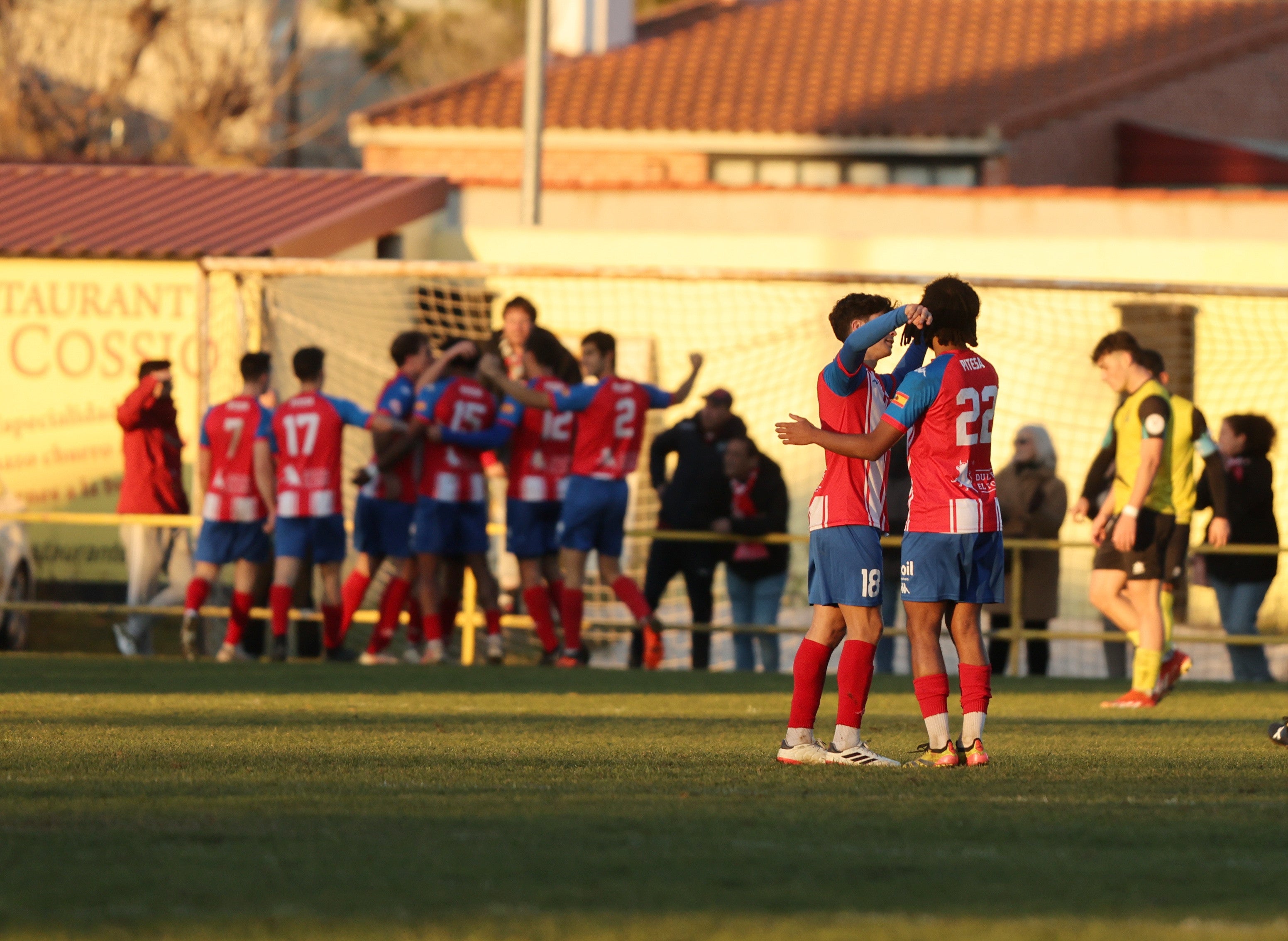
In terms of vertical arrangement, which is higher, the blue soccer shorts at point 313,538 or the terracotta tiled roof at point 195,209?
the terracotta tiled roof at point 195,209

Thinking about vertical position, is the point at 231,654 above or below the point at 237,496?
below

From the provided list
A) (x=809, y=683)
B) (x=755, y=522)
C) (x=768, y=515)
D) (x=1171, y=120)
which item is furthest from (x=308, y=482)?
(x=1171, y=120)

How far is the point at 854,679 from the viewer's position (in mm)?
6855

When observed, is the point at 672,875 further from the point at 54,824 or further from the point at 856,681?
the point at 856,681

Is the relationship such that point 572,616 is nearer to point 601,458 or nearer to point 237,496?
point 601,458

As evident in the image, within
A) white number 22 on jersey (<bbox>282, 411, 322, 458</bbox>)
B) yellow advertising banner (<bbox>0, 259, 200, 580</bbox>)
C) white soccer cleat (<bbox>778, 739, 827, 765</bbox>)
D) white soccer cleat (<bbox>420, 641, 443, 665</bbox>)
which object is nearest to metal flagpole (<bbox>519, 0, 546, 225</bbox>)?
yellow advertising banner (<bbox>0, 259, 200, 580</bbox>)

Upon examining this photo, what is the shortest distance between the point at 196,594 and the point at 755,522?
3.71 m

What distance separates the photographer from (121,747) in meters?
7.20

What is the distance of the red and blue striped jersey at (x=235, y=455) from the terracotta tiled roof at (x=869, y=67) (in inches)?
535

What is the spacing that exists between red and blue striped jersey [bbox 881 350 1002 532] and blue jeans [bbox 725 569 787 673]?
6041 mm

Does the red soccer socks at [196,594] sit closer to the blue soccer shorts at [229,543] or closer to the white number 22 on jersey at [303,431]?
the blue soccer shorts at [229,543]

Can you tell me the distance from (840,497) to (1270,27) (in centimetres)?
2323

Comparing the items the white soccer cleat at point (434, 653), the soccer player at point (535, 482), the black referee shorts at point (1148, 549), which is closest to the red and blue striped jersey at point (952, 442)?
the black referee shorts at point (1148, 549)

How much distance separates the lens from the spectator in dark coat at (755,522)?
41.9 ft
